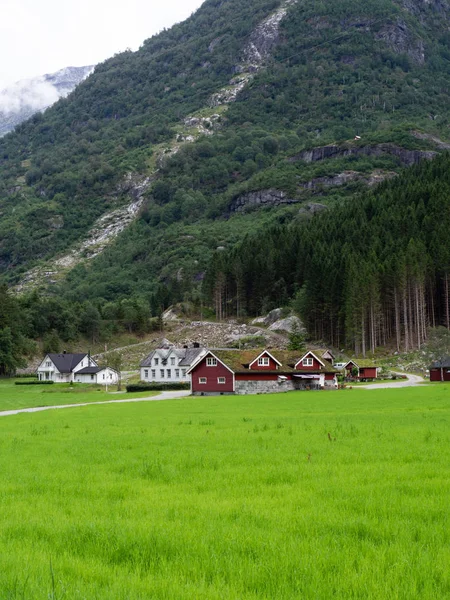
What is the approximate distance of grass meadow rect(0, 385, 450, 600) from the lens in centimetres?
633

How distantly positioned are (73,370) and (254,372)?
47.5 m

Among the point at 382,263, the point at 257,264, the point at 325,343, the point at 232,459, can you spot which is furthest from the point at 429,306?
the point at 232,459

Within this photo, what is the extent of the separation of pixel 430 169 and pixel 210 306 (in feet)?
245

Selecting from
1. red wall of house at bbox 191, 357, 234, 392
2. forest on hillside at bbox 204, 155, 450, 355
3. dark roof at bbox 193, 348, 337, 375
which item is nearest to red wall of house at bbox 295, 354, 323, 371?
dark roof at bbox 193, 348, 337, 375

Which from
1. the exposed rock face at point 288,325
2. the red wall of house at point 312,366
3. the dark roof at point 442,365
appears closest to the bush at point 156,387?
the red wall of house at point 312,366

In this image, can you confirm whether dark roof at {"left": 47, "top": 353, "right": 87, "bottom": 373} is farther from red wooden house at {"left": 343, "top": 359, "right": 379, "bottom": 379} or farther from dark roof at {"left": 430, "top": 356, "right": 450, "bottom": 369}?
dark roof at {"left": 430, "top": 356, "right": 450, "bottom": 369}

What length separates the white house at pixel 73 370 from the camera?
10638 cm

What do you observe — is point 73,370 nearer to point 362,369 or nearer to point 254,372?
point 254,372

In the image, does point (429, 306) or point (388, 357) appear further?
point (429, 306)

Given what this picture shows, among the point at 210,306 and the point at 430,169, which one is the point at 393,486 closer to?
the point at 210,306

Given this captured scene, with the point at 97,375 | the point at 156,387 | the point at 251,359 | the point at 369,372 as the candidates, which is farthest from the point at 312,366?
the point at 97,375

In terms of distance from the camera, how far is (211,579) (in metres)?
6.67

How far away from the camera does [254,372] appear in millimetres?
74750

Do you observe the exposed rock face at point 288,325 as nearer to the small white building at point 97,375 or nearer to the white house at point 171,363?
the white house at point 171,363
